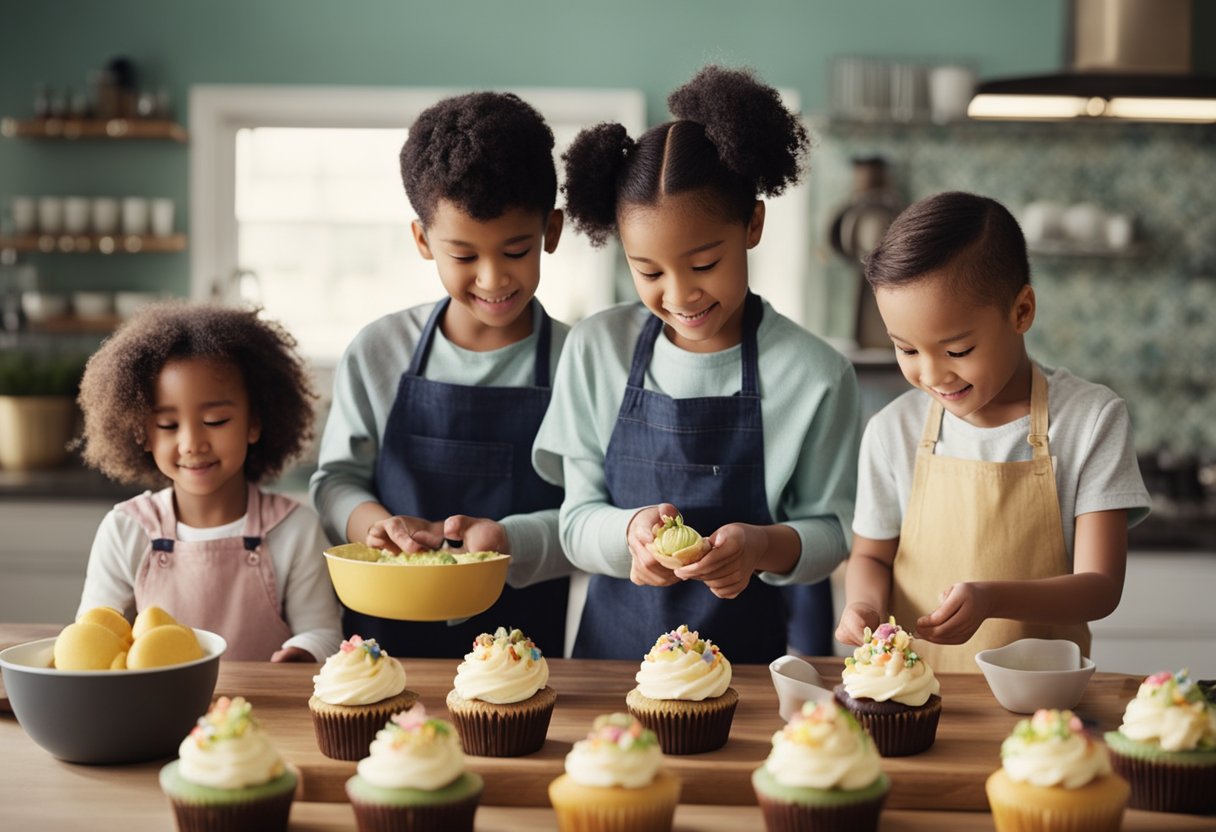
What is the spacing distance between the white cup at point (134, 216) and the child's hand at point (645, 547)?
3.25m

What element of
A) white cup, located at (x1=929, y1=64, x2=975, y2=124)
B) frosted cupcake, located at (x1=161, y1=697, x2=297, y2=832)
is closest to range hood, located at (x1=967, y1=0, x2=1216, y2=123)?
white cup, located at (x1=929, y1=64, x2=975, y2=124)

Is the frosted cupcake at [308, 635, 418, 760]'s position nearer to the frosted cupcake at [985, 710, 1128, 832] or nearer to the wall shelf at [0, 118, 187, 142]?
the frosted cupcake at [985, 710, 1128, 832]

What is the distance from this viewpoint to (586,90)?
4359 mm

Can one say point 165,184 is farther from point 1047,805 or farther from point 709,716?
point 1047,805

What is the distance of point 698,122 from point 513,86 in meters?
2.84

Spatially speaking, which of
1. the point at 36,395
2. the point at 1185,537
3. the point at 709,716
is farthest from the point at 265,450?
the point at 1185,537

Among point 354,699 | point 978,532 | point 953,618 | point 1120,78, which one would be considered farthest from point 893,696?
point 1120,78

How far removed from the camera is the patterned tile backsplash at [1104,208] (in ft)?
14.2

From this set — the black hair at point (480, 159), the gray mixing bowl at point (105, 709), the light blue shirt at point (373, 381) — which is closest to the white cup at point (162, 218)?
the light blue shirt at point (373, 381)

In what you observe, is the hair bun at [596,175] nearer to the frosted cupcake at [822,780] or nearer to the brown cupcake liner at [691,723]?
the brown cupcake liner at [691,723]

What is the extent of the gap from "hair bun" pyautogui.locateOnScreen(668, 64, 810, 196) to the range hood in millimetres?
2164

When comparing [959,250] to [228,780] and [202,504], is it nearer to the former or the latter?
[228,780]

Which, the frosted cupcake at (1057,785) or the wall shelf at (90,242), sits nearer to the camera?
the frosted cupcake at (1057,785)

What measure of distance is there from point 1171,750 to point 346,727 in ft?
2.71
